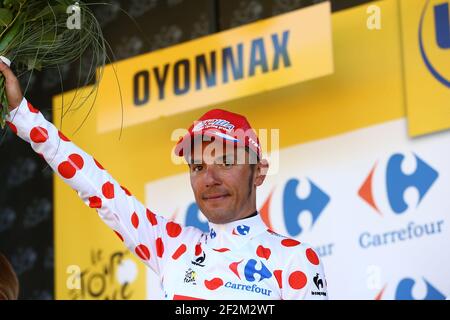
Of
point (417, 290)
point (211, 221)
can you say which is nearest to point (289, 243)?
point (211, 221)

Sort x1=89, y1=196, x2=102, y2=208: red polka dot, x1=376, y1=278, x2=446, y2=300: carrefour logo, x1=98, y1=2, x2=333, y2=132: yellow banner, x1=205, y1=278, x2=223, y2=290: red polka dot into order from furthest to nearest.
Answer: x1=98, y1=2, x2=333, y2=132: yellow banner
x1=376, y1=278, x2=446, y2=300: carrefour logo
x1=89, y1=196, x2=102, y2=208: red polka dot
x1=205, y1=278, x2=223, y2=290: red polka dot

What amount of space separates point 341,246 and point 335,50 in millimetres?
690

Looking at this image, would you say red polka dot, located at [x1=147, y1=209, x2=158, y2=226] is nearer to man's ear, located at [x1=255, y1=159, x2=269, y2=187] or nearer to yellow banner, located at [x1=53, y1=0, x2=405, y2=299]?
man's ear, located at [x1=255, y1=159, x2=269, y2=187]

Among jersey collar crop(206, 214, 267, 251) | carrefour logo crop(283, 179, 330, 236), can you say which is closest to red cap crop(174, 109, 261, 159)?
jersey collar crop(206, 214, 267, 251)

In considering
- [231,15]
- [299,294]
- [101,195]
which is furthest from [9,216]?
[299,294]

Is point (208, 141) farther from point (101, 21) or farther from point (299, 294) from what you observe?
point (101, 21)

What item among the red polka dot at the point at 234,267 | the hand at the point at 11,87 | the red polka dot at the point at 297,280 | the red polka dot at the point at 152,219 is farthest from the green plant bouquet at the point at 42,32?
the red polka dot at the point at 297,280

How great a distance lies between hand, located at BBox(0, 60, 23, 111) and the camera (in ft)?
8.23

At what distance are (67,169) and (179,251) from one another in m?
0.35

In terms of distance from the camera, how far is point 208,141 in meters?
2.72

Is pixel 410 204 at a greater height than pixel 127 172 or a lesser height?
lesser

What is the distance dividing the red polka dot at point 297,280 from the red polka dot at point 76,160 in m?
0.58

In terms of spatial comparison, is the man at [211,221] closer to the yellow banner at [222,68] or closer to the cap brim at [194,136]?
the cap brim at [194,136]

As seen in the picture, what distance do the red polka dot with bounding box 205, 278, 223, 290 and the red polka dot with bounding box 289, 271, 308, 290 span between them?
0.56ft
